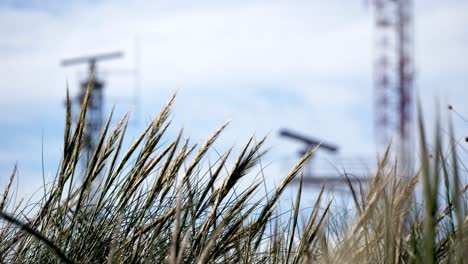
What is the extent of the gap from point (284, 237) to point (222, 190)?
41 cm

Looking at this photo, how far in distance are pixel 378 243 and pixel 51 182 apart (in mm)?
1122

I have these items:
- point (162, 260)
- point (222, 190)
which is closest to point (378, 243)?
point (222, 190)

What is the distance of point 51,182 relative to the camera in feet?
8.91

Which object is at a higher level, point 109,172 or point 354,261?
point 109,172

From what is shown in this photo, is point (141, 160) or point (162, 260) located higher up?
point (141, 160)

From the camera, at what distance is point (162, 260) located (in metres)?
2.49

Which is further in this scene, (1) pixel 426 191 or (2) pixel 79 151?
(2) pixel 79 151

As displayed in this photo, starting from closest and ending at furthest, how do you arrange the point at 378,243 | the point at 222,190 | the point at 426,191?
the point at 426,191, the point at 378,243, the point at 222,190

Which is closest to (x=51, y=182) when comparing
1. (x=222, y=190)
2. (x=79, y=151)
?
(x=79, y=151)

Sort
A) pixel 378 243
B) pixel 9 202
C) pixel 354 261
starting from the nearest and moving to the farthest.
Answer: pixel 354 261
pixel 378 243
pixel 9 202

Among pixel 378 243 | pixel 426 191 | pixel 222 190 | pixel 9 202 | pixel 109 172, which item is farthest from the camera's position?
pixel 9 202

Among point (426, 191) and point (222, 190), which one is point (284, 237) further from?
point (426, 191)

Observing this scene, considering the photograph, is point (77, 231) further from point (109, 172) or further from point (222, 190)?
point (222, 190)

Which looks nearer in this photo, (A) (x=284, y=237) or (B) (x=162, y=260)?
(B) (x=162, y=260)
